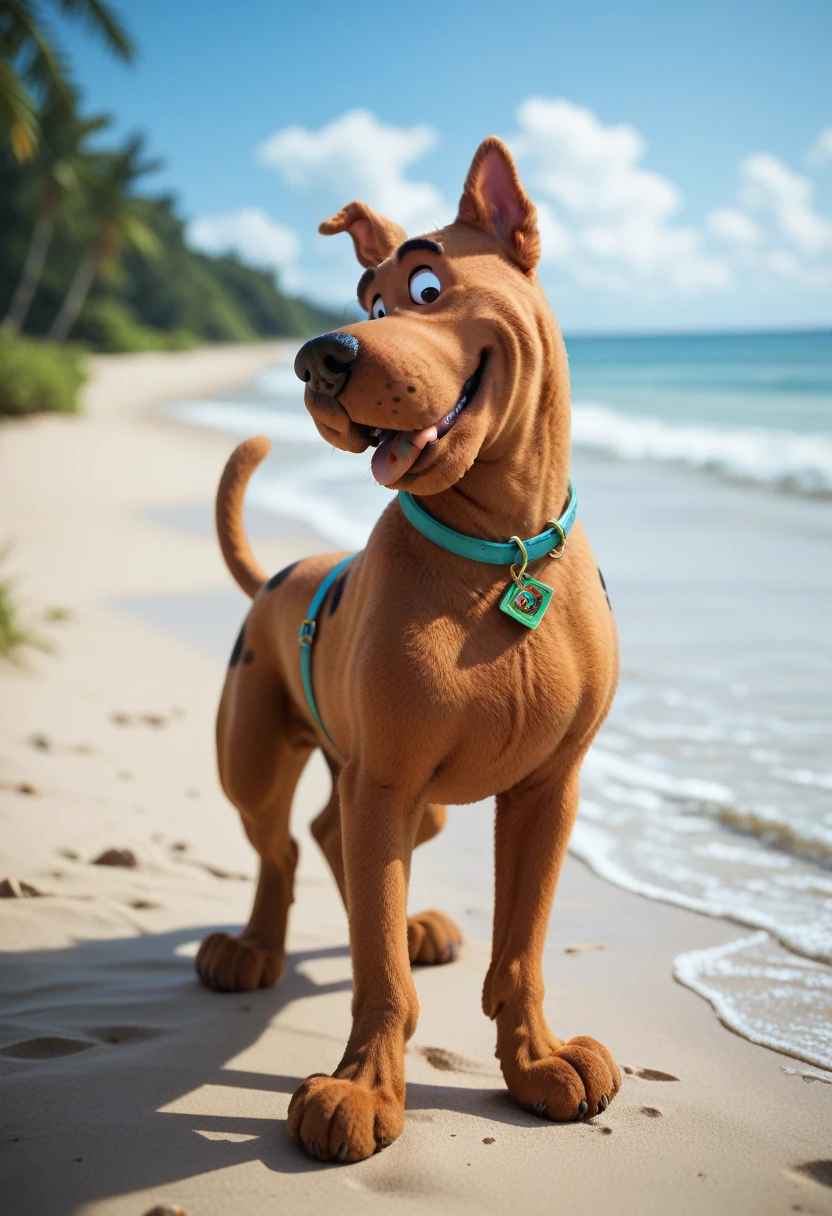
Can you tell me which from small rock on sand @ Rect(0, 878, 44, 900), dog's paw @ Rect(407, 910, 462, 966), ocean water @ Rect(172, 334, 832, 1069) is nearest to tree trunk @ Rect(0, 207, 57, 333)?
ocean water @ Rect(172, 334, 832, 1069)

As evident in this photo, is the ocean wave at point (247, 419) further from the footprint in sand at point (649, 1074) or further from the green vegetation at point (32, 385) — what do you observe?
the footprint in sand at point (649, 1074)

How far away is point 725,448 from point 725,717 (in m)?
12.7

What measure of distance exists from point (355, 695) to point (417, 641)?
19cm

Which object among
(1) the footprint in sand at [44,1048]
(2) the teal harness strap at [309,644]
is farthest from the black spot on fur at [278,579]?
(1) the footprint in sand at [44,1048]

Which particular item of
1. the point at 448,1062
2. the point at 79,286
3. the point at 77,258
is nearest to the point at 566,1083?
the point at 448,1062

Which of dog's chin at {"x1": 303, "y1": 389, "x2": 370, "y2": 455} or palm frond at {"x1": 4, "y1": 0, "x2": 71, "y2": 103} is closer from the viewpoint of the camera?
dog's chin at {"x1": 303, "y1": 389, "x2": 370, "y2": 455}

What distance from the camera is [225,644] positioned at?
6508 millimetres

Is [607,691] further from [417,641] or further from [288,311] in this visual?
[288,311]

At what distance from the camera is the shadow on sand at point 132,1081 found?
6.54ft

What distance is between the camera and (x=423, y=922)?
121 inches

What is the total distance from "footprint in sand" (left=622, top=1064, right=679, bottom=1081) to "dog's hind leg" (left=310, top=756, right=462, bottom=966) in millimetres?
732

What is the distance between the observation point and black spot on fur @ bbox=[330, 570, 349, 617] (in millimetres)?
2543

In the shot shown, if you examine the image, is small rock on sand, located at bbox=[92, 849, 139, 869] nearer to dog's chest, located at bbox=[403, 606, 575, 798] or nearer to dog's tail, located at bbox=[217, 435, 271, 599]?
dog's tail, located at bbox=[217, 435, 271, 599]

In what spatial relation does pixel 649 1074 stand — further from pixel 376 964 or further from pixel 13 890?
pixel 13 890
